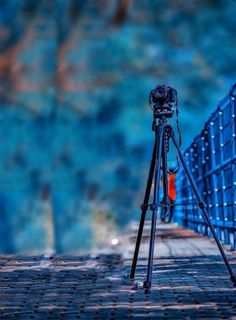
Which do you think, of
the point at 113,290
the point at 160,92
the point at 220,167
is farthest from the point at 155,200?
the point at 220,167

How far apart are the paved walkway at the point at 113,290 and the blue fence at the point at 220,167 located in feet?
4.46

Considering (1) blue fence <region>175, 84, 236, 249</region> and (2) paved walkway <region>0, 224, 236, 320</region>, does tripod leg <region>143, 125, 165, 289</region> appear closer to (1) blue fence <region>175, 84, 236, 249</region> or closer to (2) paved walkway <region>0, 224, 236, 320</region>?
(2) paved walkway <region>0, 224, 236, 320</region>

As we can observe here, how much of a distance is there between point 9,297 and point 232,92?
434 centimetres

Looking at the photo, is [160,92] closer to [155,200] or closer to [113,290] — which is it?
[155,200]

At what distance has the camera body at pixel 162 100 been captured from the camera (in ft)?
17.4

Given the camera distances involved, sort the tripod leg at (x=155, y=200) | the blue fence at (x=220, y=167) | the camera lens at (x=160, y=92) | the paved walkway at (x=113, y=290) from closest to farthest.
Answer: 1. the paved walkway at (x=113, y=290)
2. the tripod leg at (x=155, y=200)
3. the camera lens at (x=160, y=92)
4. the blue fence at (x=220, y=167)

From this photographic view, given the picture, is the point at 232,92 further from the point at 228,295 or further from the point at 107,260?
the point at 228,295

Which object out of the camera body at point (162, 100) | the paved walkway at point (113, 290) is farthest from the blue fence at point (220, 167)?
the camera body at point (162, 100)

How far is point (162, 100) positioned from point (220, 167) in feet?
15.4

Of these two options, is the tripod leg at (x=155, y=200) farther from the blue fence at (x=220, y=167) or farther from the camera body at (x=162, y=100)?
the blue fence at (x=220, y=167)

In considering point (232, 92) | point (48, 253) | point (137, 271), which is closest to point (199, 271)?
point (137, 271)

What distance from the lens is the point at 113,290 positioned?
5070 mm

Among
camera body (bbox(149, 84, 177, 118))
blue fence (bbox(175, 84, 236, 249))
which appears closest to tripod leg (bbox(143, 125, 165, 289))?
camera body (bbox(149, 84, 177, 118))

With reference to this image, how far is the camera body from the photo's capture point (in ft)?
17.4
